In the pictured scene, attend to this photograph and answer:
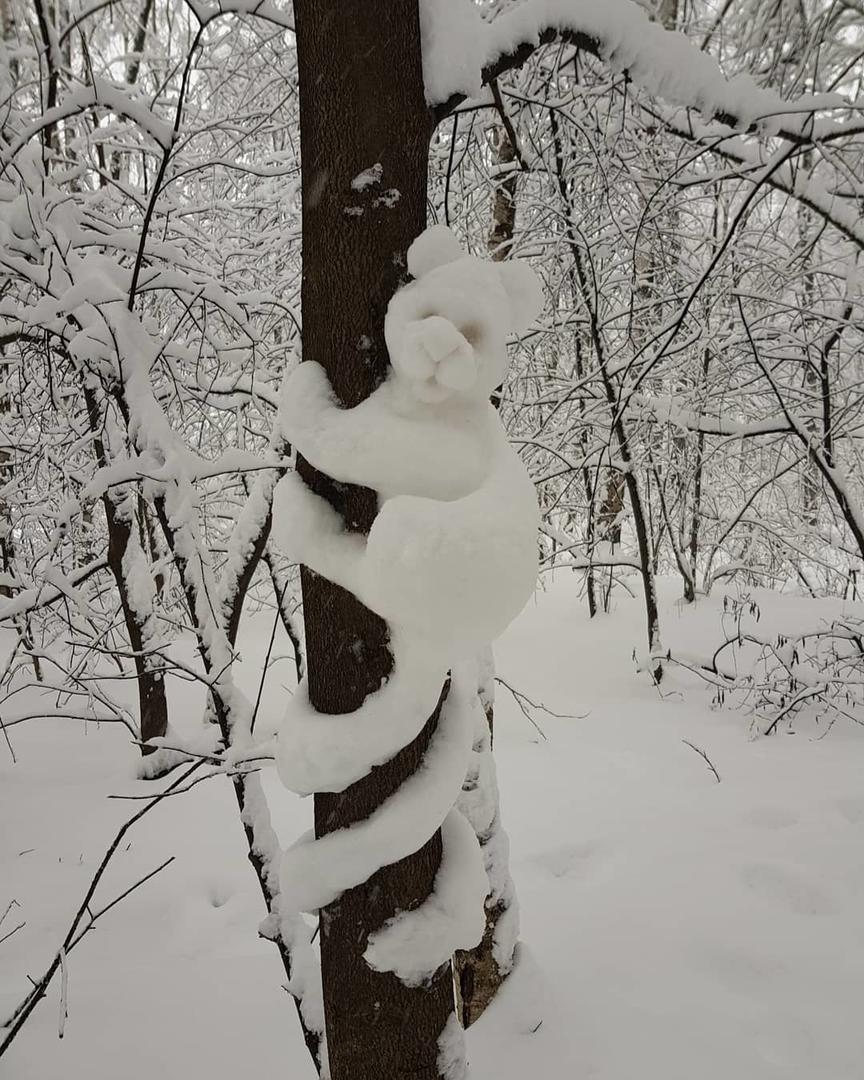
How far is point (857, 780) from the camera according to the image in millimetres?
2982

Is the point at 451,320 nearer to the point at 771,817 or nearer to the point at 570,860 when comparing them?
the point at 570,860

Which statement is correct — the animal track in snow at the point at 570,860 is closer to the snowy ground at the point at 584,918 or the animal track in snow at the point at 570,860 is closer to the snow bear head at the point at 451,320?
the snowy ground at the point at 584,918

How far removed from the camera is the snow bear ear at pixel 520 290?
94 centimetres

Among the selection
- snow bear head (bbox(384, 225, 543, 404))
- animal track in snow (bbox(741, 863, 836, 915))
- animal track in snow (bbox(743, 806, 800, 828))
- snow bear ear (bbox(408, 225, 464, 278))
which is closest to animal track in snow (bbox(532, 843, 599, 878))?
animal track in snow (bbox(741, 863, 836, 915))

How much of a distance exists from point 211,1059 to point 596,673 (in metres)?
3.95

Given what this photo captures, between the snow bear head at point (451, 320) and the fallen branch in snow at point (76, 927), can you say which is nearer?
the snow bear head at point (451, 320)

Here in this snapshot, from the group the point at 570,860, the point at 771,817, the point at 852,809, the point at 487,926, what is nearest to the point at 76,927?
the point at 487,926

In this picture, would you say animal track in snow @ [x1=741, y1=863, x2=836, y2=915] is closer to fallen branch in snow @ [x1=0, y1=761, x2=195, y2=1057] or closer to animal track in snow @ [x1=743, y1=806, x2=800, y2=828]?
animal track in snow @ [x1=743, y1=806, x2=800, y2=828]

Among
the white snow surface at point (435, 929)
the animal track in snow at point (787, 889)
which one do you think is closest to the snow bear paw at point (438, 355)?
the white snow surface at point (435, 929)

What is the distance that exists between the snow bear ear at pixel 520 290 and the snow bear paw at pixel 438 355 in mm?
153

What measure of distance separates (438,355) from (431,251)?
0.65 ft

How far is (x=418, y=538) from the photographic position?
768 mm

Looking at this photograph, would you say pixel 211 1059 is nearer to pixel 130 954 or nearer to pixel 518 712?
pixel 130 954

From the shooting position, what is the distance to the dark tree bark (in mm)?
975
